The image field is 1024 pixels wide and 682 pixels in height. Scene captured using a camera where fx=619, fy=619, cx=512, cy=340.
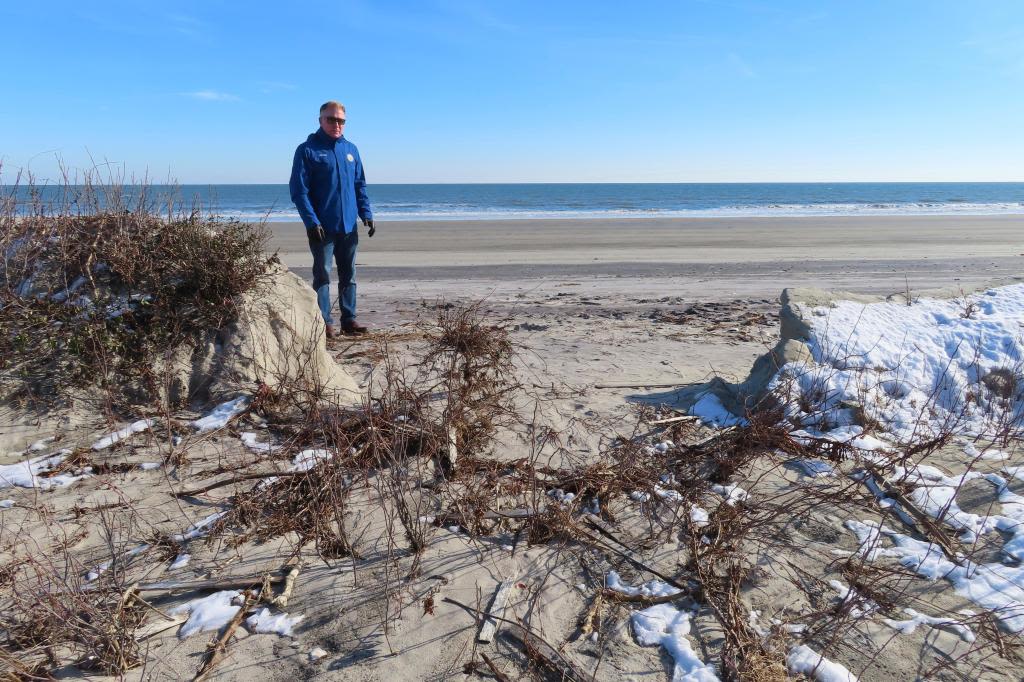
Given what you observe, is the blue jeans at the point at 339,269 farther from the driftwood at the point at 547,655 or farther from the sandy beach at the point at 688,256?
the driftwood at the point at 547,655

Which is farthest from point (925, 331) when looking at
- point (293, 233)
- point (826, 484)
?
point (293, 233)

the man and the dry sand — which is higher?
the man

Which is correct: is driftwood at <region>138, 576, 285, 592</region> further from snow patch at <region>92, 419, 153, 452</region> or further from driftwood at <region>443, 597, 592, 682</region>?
snow patch at <region>92, 419, 153, 452</region>

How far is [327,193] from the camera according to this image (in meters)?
6.14

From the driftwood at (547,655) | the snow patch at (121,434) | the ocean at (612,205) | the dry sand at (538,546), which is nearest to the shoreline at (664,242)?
the dry sand at (538,546)

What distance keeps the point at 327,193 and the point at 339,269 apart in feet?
2.70

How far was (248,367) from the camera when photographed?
4.47 metres

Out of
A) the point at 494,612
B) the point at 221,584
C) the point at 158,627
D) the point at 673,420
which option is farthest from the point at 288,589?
the point at 673,420

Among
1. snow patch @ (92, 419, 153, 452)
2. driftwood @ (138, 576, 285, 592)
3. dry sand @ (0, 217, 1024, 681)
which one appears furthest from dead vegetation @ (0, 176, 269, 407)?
driftwood @ (138, 576, 285, 592)

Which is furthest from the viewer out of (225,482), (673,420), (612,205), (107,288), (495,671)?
(612,205)

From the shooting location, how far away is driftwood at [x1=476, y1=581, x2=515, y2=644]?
2400mm

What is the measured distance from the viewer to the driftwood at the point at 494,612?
240cm

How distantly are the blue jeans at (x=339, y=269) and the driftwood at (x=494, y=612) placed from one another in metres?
3.96

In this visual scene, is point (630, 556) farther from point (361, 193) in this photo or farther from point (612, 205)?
point (612, 205)
